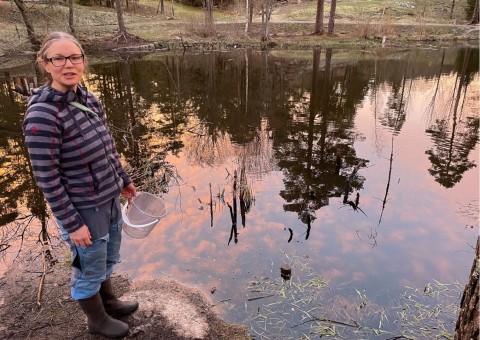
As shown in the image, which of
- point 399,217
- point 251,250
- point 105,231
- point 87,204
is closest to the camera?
point 87,204

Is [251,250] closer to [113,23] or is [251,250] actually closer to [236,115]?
[236,115]

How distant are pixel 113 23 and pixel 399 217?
107ft

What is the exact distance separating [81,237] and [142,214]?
3.17 ft

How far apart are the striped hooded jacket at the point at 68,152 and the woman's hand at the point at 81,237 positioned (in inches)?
1.2

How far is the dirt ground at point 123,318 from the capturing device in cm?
326

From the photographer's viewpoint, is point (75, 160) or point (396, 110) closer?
point (75, 160)

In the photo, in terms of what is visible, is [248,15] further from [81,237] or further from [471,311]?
[471,311]

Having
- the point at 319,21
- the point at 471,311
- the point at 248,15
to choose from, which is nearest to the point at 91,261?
the point at 471,311

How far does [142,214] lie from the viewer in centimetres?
342

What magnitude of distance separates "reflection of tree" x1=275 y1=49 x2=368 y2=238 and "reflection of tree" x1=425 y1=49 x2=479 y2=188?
1577 mm

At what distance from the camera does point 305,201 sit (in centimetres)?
616

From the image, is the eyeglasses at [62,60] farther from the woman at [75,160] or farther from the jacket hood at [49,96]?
the jacket hood at [49,96]

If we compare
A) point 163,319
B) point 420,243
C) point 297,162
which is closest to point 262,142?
point 297,162

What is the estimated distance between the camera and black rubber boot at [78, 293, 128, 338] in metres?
2.96
